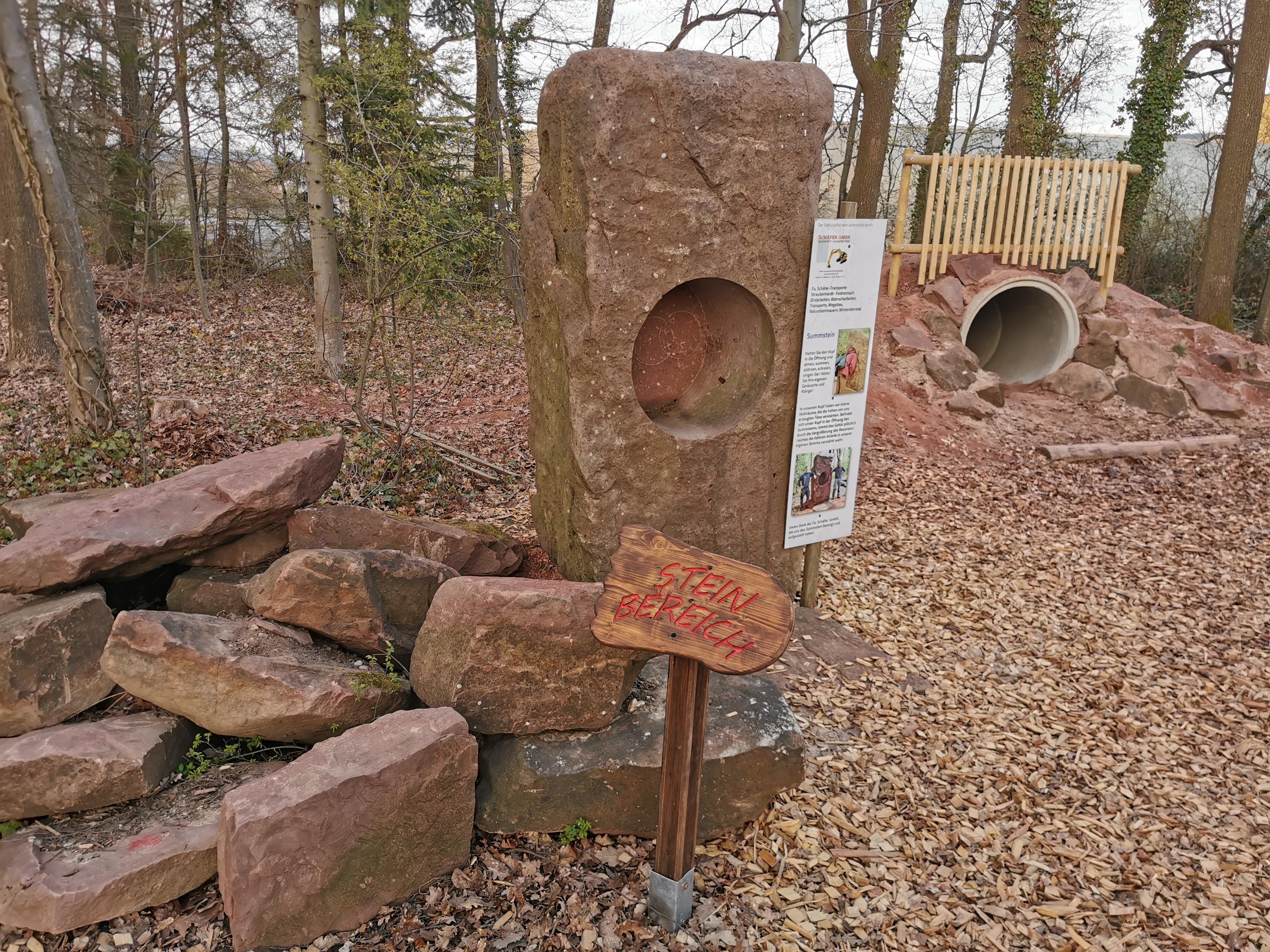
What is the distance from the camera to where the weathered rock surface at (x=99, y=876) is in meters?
2.59

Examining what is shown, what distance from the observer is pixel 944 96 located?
14664 mm

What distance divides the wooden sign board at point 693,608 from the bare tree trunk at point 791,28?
6.35 meters

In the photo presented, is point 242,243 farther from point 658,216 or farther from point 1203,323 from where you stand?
point 1203,323

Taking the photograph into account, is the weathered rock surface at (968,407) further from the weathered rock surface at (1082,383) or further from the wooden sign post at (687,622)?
the wooden sign post at (687,622)

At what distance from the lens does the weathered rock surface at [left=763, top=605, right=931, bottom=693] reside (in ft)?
14.2

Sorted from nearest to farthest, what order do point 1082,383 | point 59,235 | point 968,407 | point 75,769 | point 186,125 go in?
point 75,769 → point 59,235 → point 968,407 → point 1082,383 → point 186,125

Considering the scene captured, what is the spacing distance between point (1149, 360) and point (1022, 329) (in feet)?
5.03

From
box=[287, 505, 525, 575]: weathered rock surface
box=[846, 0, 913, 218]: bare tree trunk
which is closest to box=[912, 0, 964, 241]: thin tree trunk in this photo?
box=[846, 0, 913, 218]: bare tree trunk

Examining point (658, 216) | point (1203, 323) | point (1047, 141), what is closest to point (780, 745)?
point (658, 216)

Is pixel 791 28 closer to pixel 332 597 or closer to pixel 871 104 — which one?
pixel 871 104

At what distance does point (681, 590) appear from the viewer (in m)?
2.40

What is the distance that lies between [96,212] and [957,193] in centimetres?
1249

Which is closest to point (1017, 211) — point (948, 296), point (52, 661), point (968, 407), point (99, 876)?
point (948, 296)

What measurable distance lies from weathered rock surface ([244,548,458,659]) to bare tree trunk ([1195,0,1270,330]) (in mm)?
12577
